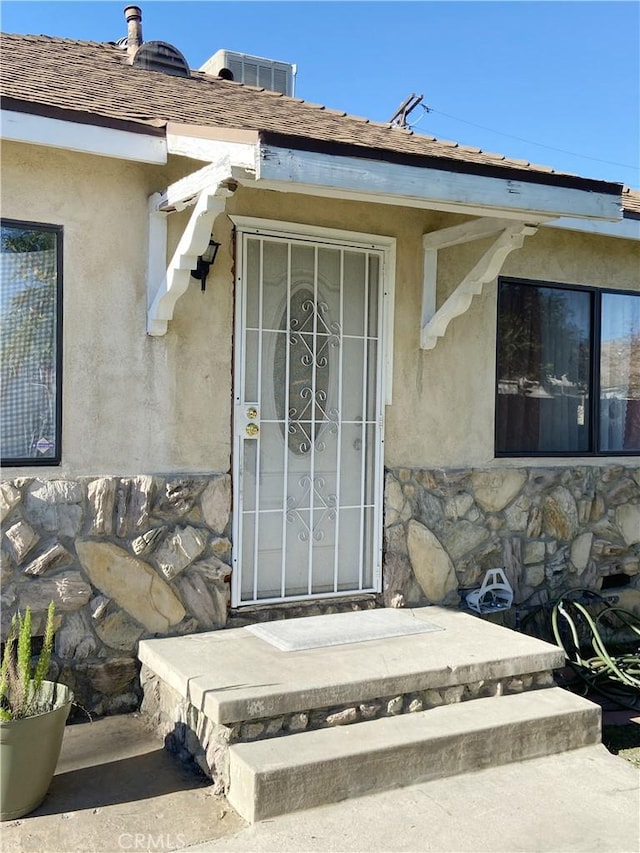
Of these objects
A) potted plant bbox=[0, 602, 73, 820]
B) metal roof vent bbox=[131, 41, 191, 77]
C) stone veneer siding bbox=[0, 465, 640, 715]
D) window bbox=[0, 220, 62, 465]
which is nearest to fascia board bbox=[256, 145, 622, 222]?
window bbox=[0, 220, 62, 465]

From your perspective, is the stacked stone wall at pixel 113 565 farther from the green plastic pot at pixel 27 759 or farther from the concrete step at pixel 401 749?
the concrete step at pixel 401 749

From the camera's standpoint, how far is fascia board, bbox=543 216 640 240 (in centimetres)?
569

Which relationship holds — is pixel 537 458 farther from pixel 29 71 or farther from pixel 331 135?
pixel 29 71

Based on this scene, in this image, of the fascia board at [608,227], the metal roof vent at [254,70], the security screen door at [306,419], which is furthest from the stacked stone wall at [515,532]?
the metal roof vent at [254,70]

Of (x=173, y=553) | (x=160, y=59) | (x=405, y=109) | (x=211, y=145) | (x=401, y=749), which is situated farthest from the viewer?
(x=405, y=109)

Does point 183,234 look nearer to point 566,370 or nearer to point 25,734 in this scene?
point 25,734

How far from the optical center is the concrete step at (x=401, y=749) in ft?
11.2

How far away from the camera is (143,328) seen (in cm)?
455

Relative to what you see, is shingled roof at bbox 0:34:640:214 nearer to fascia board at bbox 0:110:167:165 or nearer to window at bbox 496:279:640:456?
fascia board at bbox 0:110:167:165

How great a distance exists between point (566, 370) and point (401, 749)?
3.63 metres

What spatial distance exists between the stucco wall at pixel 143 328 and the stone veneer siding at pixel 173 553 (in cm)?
19

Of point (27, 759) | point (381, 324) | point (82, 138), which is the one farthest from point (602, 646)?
point (82, 138)

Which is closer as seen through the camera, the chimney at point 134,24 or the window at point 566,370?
the window at point 566,370

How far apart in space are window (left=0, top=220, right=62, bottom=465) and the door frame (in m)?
1.04
